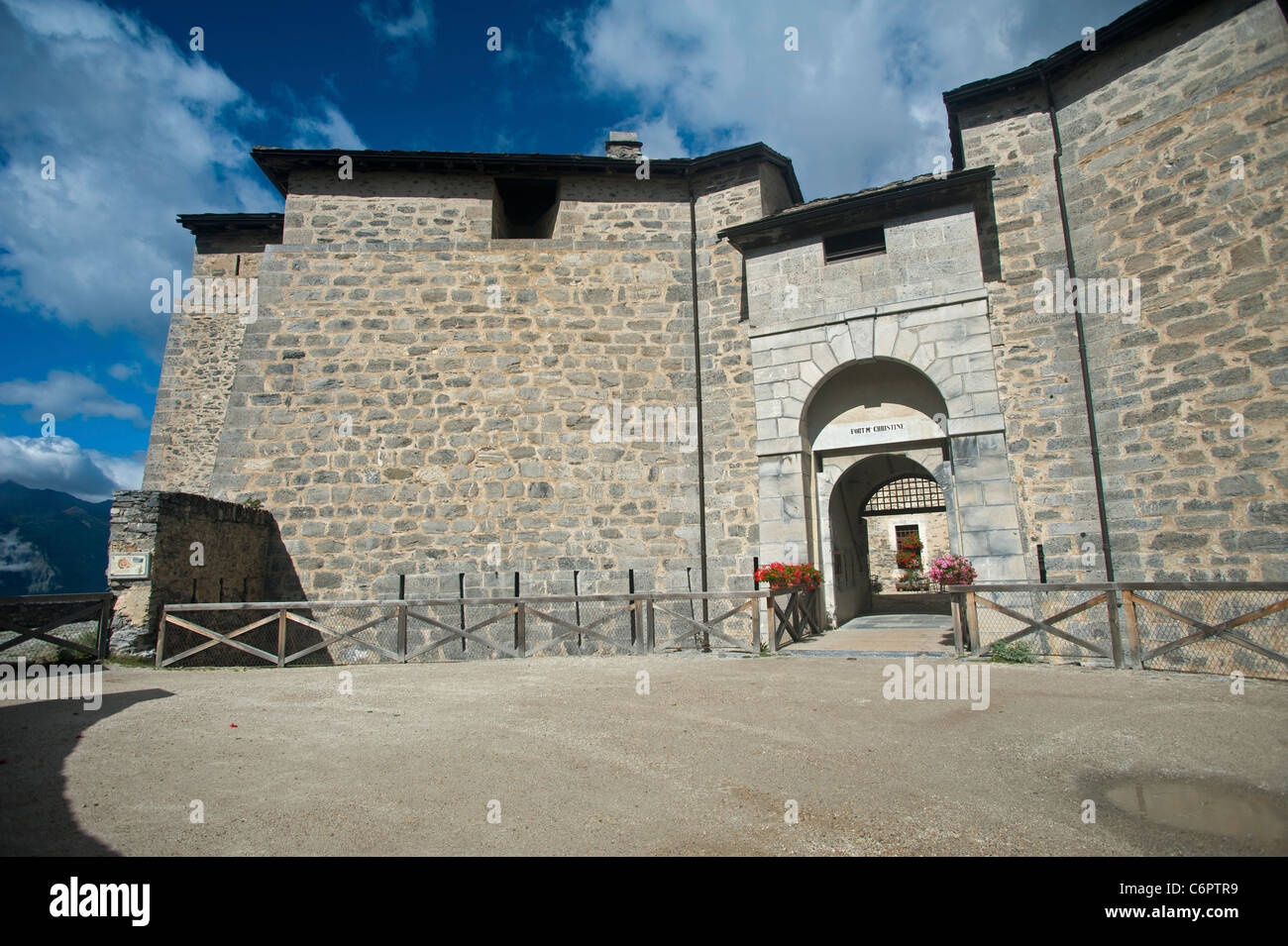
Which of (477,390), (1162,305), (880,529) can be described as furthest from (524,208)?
(880,529)

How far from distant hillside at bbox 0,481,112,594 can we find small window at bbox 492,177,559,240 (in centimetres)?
4095

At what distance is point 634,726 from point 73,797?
3.19 m

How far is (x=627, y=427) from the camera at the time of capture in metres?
10.8

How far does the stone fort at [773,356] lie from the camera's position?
775cm

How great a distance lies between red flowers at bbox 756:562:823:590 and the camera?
9.15 metres

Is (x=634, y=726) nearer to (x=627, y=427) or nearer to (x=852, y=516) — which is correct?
(x=627, y=427)

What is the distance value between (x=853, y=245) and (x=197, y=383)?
13133 mm

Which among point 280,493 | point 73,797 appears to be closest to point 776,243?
point 280,493

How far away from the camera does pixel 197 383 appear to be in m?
13.8

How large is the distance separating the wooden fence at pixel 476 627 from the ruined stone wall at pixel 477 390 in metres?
0.57

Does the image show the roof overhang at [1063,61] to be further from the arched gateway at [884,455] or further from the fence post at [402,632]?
the fence post at [402,632]

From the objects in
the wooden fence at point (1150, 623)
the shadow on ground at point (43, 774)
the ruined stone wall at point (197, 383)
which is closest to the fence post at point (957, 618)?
the wooden fence at point (1150, 623)

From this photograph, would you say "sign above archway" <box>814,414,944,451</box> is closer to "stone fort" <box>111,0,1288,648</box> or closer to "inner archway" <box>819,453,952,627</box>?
"stone fort" <box>111,0,1288,648</box>
